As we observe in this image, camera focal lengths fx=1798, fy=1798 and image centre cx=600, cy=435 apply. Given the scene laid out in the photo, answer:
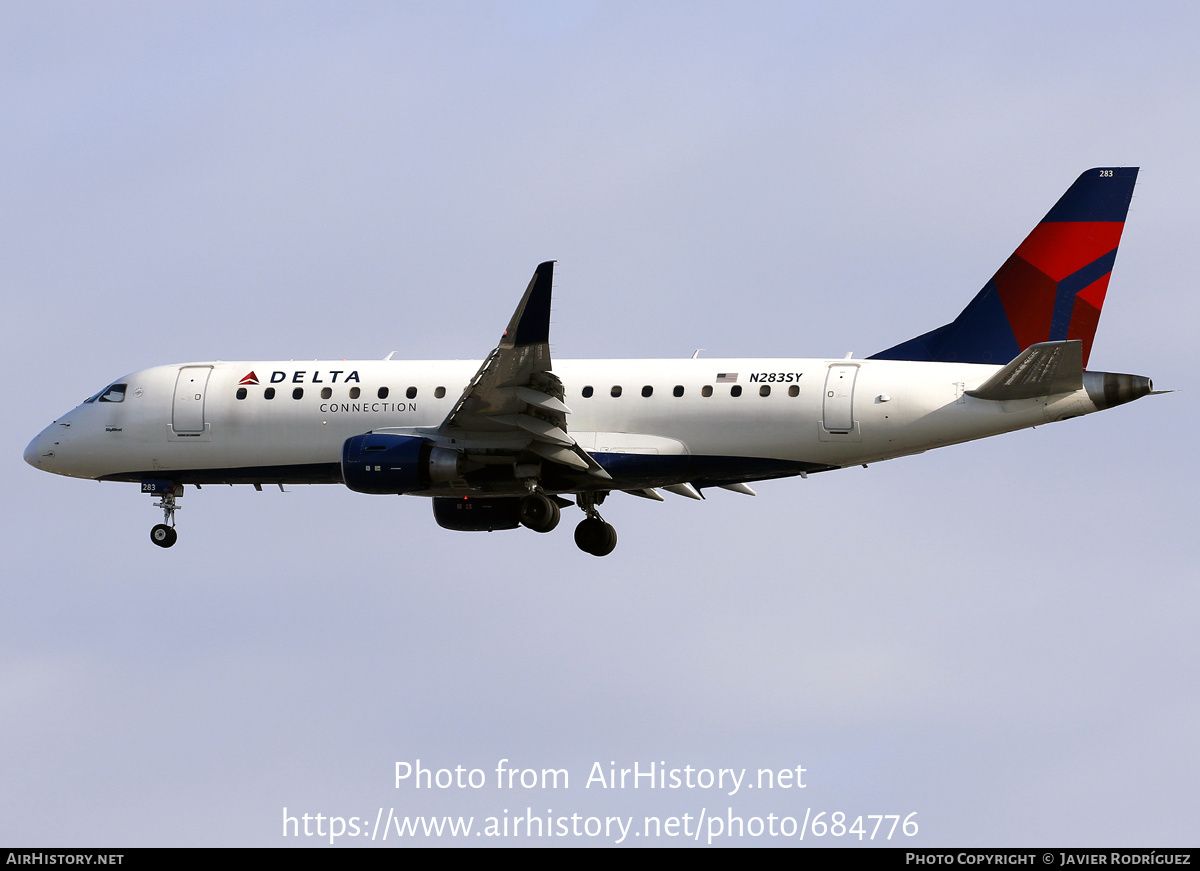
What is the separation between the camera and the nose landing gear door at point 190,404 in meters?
42.9

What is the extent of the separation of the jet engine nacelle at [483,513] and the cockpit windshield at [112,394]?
8.13m

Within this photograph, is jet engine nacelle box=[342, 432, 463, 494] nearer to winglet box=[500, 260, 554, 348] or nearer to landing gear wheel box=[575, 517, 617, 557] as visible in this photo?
winglet box=[500, 260, 554, 348]

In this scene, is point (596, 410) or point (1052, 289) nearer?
point (596, 410)

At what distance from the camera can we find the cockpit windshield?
145ft

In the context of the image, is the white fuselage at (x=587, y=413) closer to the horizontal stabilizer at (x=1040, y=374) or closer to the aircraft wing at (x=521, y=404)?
the horizontal stabilizer at (x=1040, y=374)

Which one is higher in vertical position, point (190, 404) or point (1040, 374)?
point (190, 404)

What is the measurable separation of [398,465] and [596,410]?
4686mm

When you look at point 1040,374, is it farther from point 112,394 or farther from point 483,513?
point 112,394

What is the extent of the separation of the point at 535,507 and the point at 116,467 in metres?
10.8

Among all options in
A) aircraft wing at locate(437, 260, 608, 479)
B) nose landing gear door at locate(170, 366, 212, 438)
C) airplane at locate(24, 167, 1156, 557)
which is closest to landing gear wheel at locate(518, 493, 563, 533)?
airplane at locate(24, 167, 1156, 557)

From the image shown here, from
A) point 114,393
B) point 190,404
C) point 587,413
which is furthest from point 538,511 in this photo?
point 114,393

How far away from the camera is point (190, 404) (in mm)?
43094

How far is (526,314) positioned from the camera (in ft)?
118
